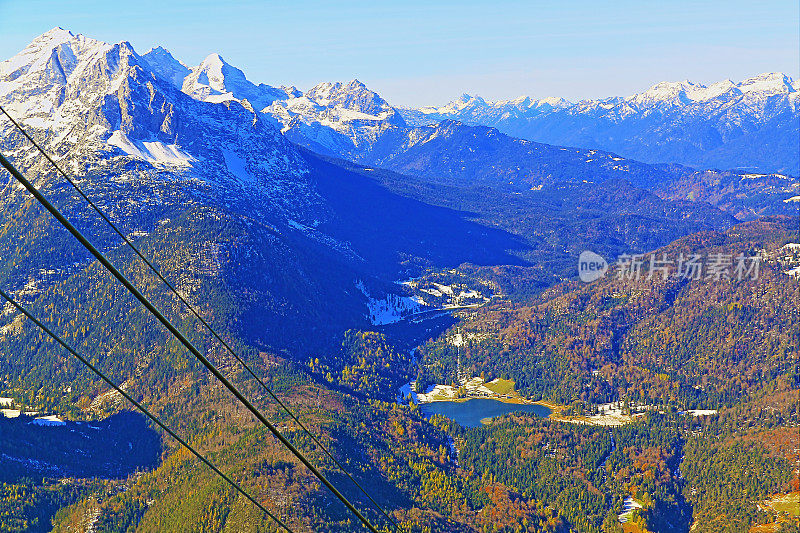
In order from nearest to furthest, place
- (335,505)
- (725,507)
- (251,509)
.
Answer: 1. (251,509)
2. (335,505)
3. (725,507)

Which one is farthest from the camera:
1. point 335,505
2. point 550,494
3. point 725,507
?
point 550,494

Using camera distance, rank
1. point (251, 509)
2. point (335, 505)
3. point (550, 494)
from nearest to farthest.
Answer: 1. point (251, 509)
2. point (335, 505)
3. point (550, 494)

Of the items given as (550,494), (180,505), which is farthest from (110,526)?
(550,494)

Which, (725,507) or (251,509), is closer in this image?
(251,509)

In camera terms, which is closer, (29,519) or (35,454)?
(29,519)

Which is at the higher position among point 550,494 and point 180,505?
point 180,505

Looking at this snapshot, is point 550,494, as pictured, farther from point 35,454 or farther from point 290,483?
point 35,454

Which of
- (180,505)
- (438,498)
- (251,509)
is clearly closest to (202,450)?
(180,505)

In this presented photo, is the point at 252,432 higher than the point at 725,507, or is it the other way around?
the point at 252,432

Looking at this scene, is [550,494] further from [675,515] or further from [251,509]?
[251,509]

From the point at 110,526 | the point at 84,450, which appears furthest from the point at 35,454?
the point at 110,526
